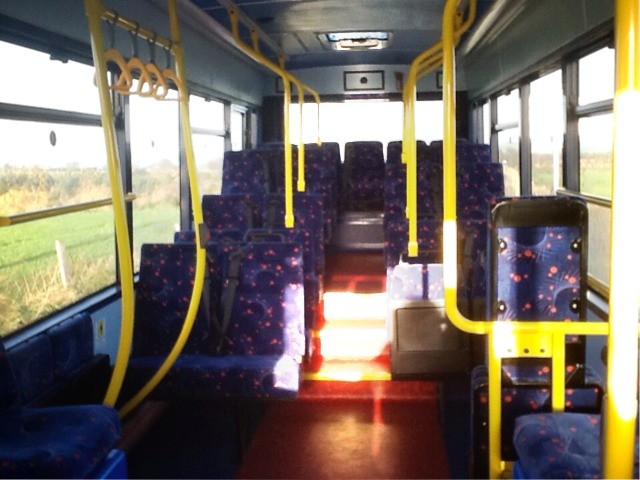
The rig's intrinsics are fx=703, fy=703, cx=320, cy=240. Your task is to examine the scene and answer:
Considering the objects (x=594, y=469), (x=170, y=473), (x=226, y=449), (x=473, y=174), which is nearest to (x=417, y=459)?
(x=226, y=449)

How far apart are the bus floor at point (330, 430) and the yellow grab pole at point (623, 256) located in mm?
2114

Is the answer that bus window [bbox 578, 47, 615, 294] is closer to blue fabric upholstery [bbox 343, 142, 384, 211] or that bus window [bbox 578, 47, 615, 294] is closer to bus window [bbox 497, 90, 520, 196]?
bus window [bbox 497, 90, 520, 196]

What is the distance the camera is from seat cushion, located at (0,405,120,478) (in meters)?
2.15

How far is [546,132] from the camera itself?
5.33m

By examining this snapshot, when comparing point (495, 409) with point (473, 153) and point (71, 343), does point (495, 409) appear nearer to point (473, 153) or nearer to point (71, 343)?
point (71, 343)

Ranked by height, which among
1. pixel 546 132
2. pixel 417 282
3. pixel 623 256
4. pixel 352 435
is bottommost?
pixel 352 435

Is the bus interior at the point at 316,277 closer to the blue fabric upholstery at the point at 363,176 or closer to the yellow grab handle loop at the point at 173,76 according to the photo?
the yellow grab handle loop at the point at 173,76

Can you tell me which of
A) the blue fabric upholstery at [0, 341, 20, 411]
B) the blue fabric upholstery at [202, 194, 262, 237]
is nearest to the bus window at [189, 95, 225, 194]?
the blue fabric upholstery at [202, 194, 262, 237]

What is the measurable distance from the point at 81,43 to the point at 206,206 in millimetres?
1890

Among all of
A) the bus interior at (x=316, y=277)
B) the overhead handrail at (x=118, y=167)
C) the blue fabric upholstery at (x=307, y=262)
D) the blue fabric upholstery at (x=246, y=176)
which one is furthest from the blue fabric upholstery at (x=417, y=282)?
the blue fabric upholstery at (x=246, y=176)

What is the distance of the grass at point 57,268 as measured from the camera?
11.8ft

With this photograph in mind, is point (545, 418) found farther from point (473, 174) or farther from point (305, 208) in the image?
point (473, 174)

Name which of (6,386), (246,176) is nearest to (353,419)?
(6,386)

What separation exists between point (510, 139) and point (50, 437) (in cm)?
553
